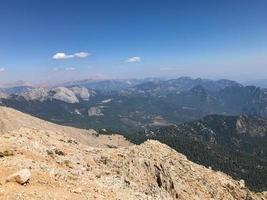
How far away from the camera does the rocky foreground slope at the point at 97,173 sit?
151ft

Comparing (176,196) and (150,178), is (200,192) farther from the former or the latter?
(150,178)

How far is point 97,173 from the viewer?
62906mm

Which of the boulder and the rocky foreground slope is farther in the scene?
the rocky foreground slope

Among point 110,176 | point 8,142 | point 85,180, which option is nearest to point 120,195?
point 85,180

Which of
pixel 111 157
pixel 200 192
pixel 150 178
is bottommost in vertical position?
pixel 200 192

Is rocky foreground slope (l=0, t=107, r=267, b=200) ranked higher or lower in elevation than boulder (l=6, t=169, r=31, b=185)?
lower

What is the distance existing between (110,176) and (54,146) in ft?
44.7

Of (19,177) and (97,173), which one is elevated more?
(19,177)

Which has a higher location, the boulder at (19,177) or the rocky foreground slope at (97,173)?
the boulder at (19,177)

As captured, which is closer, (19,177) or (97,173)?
(19,177)

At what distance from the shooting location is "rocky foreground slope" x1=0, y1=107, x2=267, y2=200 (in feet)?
151

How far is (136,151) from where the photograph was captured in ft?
305

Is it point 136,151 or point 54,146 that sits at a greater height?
point 54,146

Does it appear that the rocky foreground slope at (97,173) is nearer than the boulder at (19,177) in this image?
No
